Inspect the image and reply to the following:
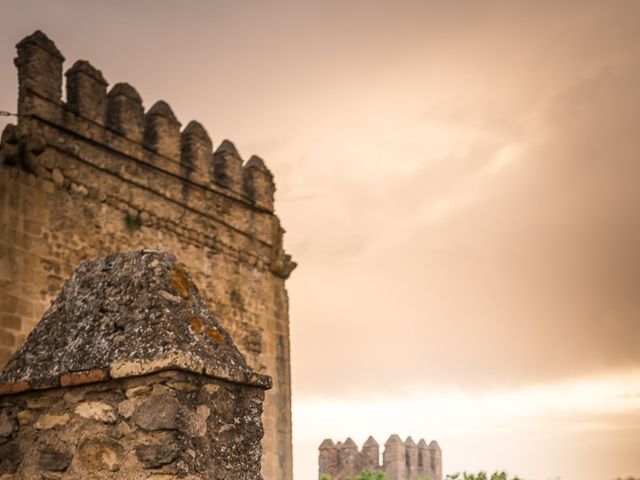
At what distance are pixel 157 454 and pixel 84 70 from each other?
8791 millimetres

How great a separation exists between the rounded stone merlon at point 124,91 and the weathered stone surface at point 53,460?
349 inches

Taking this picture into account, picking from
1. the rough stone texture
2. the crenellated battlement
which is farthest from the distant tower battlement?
the crenellated battlement

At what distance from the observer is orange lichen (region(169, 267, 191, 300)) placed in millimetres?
3354

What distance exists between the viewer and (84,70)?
10.8m

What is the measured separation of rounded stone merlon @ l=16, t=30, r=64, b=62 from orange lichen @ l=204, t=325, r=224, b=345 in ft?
26.0

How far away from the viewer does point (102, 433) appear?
3.03 metres

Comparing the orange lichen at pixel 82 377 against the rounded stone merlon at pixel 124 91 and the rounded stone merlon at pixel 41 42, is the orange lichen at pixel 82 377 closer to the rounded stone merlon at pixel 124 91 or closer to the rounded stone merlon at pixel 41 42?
the rounded stone merlon at pixel 41 42

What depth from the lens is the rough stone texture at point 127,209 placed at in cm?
940

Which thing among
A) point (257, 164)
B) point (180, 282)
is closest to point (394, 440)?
point (257, 164)

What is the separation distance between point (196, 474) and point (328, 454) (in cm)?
2183

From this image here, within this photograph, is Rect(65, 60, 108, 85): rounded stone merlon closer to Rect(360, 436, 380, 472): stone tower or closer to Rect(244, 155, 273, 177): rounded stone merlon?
Rect(244, 155, 273, 177): rounded stone merlon

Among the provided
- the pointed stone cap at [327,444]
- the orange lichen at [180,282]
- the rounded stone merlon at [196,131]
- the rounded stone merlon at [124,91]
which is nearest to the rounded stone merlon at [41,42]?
the rounded stone merlon at [124,91]

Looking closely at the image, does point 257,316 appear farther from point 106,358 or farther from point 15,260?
point 106,358

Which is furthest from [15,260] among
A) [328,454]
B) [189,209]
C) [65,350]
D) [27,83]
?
[328,454]
